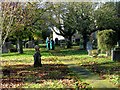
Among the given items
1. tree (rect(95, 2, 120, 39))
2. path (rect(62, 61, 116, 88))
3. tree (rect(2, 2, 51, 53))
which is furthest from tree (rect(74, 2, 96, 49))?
path (rect(62, 61, 116, 88))

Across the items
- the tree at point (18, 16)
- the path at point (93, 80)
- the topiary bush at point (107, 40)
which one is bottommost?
the path at point (93, 80)

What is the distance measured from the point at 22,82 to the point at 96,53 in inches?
402

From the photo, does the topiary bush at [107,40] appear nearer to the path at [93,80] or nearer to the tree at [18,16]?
the tree at [18,16]

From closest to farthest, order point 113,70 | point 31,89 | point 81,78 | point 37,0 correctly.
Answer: point 31,89
point 81,78
point 113,70
point 37,0

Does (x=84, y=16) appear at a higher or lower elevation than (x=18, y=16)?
higher

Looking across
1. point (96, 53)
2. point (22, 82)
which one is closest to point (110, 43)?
point (96, 53)

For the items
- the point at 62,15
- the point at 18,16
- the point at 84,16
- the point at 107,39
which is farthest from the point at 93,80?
the point at 62,15

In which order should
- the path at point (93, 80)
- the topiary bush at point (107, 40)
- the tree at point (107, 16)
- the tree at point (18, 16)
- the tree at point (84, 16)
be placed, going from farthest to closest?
the tree at point (107, 16), the tree at point (84, 16), the topiary bush at point (107, 40), the tree at point (18, 16), the path at point (93, 80)

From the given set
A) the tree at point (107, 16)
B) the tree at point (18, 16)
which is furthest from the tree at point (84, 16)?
the tree at point (18, 16)

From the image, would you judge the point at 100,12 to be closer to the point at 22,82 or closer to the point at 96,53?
the point at 96,53

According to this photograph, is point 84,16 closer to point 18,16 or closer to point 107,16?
point 107,16

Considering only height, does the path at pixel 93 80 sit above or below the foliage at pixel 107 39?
below

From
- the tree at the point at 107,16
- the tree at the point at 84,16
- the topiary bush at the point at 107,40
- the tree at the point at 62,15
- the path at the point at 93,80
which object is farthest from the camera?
the tree at the point at 107,16

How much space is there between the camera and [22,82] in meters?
10.5
